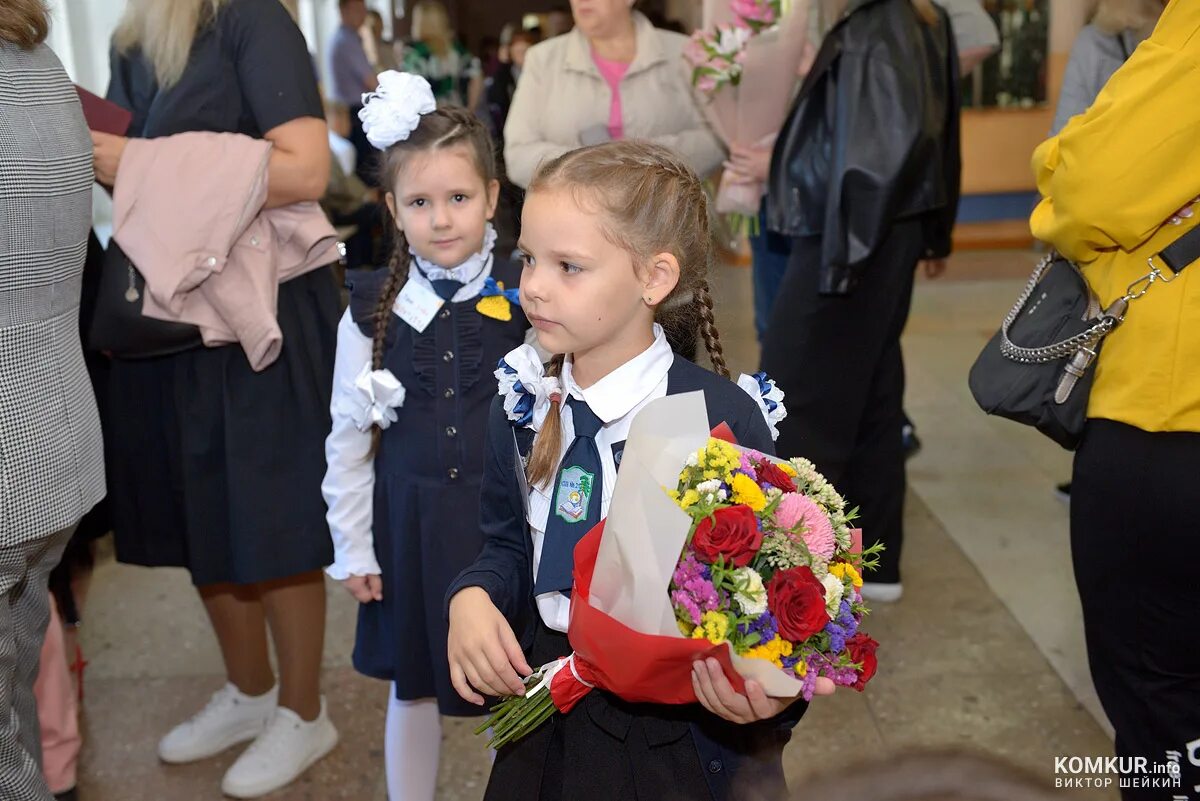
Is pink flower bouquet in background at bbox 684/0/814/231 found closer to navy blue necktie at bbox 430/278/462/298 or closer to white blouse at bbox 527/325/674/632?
navy blue necktie at bbox 430/278/462/298

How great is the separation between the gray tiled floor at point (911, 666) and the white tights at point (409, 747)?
379 mm

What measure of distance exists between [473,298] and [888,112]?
55.0 inches

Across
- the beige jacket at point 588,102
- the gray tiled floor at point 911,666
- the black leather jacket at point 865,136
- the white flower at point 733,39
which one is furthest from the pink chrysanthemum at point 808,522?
the white flower at point 733,39

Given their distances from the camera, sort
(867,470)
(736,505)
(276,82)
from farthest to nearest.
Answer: (867,470) → (276,82) → (736,505)

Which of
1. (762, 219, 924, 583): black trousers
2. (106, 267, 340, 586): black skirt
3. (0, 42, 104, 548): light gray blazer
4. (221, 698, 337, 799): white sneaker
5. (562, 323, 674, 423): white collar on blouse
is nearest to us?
(562, 323, 674, 423): white collar on blouse

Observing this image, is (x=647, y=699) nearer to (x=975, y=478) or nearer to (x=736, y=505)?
(x=736, y=505)

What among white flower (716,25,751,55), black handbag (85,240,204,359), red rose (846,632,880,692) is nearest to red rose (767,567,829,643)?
red rose (846,632,880,692)

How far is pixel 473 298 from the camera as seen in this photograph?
244 centimetres

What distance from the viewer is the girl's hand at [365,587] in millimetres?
2534

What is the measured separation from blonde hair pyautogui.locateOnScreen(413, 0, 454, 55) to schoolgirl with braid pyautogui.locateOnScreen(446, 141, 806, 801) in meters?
9.72

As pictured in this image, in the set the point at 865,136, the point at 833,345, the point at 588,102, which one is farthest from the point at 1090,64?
the point at 588,102

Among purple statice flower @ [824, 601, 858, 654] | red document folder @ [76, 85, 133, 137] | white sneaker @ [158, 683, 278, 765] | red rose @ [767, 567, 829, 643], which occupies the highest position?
red document folder @ [76, 85, 133, 137]

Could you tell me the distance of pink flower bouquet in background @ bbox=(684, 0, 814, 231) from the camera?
3883 millimetres

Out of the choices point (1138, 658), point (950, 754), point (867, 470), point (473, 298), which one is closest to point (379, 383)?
point (473, 298)
